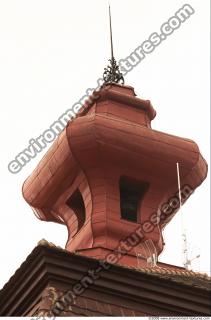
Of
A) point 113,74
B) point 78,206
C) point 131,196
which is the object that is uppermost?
point 113,74

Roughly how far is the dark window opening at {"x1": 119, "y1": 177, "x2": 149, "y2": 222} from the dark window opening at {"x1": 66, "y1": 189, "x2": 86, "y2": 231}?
1.49m

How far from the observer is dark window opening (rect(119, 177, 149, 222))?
31672mm

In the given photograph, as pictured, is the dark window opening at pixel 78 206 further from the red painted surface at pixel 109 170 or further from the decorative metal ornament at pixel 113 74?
the decorative metal ornament at pixel 113 74

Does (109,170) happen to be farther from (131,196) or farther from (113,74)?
(113,74)

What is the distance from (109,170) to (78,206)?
309 cm

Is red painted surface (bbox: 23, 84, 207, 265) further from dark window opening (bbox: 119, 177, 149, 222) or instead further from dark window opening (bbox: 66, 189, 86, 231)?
dark window opening (bbox: 119, 177, 149, 222)

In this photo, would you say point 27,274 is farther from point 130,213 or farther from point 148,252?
point 130,213

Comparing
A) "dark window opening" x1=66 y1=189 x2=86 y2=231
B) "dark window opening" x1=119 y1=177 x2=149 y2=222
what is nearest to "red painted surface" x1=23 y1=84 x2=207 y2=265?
"dark window opening" x1=66 y1=189 x2=86 y2=231

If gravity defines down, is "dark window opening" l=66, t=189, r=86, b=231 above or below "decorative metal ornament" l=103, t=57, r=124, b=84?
below

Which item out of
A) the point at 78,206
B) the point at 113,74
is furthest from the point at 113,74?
the point at 78,206

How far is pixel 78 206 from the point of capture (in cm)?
3331

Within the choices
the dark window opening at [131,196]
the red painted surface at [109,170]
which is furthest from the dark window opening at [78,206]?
the dark window opening at [131,196]

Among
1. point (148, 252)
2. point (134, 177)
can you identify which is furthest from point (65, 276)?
point (134, 177)

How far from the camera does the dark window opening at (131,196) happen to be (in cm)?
3167
